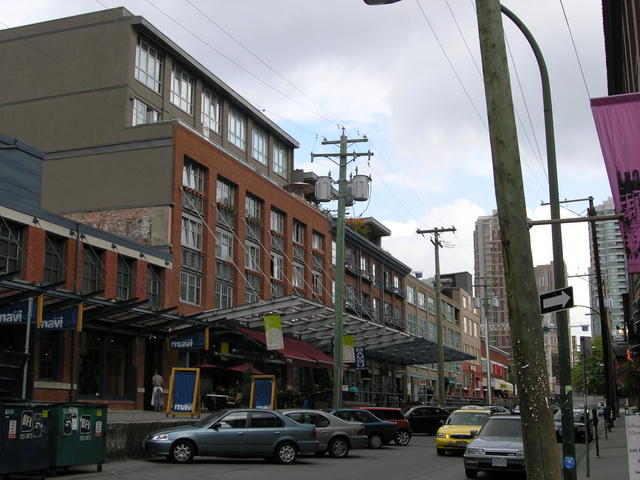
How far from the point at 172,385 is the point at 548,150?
1624cm

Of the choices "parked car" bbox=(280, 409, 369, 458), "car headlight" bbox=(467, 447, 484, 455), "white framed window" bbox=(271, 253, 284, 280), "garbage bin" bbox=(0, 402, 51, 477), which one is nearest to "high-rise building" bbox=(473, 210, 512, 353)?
"white framed window" bbox=(271, 253, 284, 280)

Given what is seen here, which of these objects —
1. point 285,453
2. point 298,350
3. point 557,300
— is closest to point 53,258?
point 285,453

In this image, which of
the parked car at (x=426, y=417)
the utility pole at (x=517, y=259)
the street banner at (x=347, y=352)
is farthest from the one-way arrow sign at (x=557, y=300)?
the parked car at (x=426, y=417)

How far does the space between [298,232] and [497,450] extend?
37013 millimetres

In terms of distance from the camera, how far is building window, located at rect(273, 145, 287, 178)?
5762 cm

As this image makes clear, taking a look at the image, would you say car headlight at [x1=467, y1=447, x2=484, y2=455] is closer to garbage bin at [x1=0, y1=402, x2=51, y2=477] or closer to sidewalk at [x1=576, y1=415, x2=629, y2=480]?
sidewalk at [x1=576, y1=415, x2=629, y2=480]

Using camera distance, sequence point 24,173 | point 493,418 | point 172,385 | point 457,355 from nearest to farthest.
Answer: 1. point 493,418
2. point 172,385
3. point 24,173
4. point 457,355

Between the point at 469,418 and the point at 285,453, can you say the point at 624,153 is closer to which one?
the point at 285,453

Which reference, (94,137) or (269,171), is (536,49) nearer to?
(94,137)

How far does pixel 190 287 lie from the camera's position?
128 ft

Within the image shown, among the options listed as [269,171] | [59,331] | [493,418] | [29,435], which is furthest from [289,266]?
[29,435]

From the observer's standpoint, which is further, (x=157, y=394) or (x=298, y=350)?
(x=298, y=350)

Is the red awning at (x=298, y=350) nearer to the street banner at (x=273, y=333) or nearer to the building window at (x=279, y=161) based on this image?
the street banner at (x=273, y=333)

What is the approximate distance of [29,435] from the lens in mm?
14484
